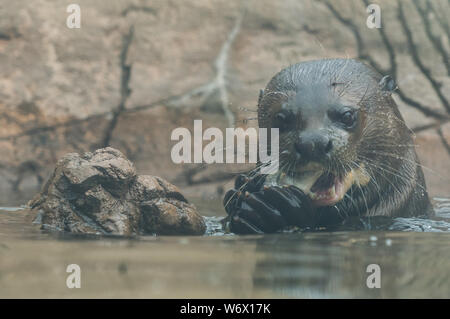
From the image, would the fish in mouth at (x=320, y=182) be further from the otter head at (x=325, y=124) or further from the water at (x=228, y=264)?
the water at (x=228, y=264)

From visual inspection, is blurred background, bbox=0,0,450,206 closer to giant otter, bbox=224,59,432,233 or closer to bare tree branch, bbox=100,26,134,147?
bare tree branch, bbox=100,26,134,147

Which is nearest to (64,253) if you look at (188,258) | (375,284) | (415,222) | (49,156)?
(188,258)

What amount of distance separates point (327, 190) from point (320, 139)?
0.32 m

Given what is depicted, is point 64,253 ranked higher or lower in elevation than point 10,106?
lower

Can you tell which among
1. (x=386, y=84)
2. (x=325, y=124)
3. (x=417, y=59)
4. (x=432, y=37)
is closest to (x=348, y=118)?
(x=325, y=124)

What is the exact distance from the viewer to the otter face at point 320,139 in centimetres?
312

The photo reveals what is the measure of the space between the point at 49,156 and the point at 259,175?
282cm

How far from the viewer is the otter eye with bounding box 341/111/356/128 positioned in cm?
331

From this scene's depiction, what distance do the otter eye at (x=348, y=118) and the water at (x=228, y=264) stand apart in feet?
1.82

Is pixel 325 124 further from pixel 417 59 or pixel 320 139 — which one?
pixel 417 59

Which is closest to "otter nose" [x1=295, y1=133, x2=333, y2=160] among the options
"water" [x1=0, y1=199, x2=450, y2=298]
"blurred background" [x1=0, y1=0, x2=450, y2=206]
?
"water" [x1=0, y1=199, x2=450, y2=298]

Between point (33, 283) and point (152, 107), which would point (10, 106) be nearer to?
point (152, 107)

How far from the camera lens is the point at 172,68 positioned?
6.25m

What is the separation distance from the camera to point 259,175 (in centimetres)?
346
